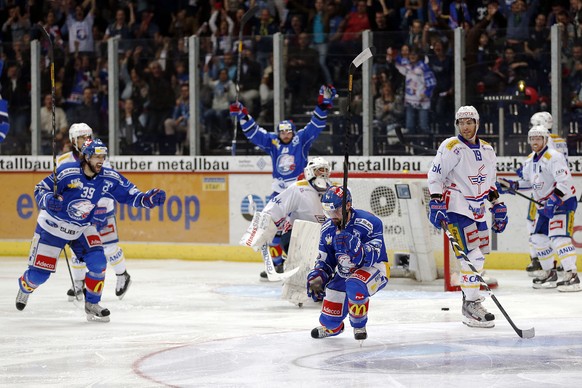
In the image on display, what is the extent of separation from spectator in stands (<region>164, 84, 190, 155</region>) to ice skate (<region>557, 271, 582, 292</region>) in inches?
198

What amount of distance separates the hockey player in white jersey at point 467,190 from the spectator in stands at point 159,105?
19.9 ft

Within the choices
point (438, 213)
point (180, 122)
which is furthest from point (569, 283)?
point (180, 122)

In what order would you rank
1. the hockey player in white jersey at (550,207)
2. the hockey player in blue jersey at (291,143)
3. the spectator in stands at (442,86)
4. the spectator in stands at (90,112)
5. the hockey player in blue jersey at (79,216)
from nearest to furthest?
1. the hockey player in blue jersey at (79,216)
2. the hockey player in white jersey at (550,207)
3. the hockey player in blue jersey at (291,143)
4. the spectator in stands at (442,86)
5. the spectator in stands at (90,112)

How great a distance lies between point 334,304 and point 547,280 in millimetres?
3847

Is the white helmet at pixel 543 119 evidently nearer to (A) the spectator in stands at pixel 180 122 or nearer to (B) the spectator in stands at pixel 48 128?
(A) the spectator in stands at pixel 180 122

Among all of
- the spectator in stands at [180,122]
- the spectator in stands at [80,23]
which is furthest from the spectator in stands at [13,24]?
the spectator in stands at [180,122]

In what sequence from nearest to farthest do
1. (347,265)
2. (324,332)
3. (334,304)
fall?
(347,265) → (334,304) → (324,332)

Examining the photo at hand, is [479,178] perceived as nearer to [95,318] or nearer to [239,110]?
[95,318]

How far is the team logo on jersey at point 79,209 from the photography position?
8.77m

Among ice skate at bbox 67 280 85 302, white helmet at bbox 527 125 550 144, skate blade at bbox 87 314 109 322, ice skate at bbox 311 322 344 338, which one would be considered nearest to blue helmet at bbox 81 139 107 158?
skate blade at bbox 87 314 109 322

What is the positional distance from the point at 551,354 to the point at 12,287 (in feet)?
19.2

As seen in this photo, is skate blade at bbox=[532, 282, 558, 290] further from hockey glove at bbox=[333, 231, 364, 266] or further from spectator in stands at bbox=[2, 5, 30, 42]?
spectator in stands at bbox=[2, 5, 30, 42]

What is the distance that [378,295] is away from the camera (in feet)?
34.2

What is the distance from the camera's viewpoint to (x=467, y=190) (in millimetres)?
8336
